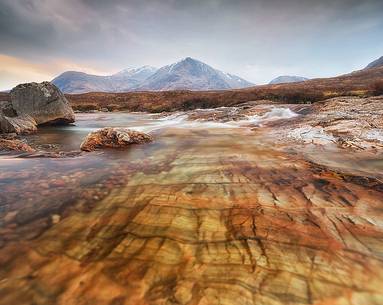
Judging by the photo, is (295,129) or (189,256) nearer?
(189,256)

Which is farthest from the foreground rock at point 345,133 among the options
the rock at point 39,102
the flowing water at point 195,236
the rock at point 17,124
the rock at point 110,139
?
the rock at point 39,102

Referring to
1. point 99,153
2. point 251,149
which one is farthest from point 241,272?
point 99,153

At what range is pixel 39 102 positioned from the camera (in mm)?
20578

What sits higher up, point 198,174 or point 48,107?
point 48,107

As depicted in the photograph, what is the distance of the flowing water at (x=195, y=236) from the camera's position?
2873 millimetres

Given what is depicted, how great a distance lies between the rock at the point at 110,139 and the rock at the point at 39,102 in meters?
12.0

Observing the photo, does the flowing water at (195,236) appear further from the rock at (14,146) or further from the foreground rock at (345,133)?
the rock at (14,146)

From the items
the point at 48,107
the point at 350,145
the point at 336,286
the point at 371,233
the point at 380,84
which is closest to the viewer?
the point at 336,286

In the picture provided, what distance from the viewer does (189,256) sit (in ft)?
11.1

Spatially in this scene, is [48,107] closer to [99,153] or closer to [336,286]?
[99,153]

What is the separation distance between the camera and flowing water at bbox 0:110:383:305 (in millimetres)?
2873

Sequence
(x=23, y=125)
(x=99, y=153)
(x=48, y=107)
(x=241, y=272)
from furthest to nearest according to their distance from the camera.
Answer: (x=48, y=107), (x=23, y=125), (x=99, y=153), (x=241, y=272)

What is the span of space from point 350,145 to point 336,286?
7.44 m

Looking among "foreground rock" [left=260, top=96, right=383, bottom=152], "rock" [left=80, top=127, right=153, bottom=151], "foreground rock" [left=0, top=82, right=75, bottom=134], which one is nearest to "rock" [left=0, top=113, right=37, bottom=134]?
"foreground rock" [left=0, top=82, right=75, bottom=134]
